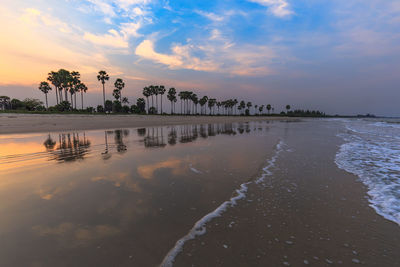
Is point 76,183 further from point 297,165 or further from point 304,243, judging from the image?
point 297,165

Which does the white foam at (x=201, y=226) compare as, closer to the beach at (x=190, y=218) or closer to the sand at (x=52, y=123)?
the beach at (x=190, y=218)

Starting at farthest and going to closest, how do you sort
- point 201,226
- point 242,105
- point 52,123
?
point 242,105
point 52,123
point 201,226

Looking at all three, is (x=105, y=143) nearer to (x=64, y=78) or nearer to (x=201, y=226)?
(x=201, y=226)

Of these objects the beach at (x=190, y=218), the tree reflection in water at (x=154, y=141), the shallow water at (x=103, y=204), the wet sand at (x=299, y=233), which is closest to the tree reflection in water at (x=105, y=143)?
the tree reflection in water at (x=154, y=141)

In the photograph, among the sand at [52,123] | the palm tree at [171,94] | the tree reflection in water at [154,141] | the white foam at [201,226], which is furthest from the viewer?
the palm tree at [171,94]

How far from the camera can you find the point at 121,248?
301 cm

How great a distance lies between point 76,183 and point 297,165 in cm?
914

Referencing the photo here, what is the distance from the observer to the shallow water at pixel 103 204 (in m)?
2.93

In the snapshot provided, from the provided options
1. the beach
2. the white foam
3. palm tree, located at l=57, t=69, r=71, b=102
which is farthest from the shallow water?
palm tree, located at l=57, t=69, r=71, b=102

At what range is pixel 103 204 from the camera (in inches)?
179

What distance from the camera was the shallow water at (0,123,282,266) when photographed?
9.61 ft

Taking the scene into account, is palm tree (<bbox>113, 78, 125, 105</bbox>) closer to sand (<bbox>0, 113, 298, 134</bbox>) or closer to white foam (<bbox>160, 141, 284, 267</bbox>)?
sand (<bbox>0, 113, 298, 134</bbox>)

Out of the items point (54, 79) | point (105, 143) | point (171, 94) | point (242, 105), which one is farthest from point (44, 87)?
point (242, 105)

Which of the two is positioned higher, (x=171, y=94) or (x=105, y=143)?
(x=171, y=94)
